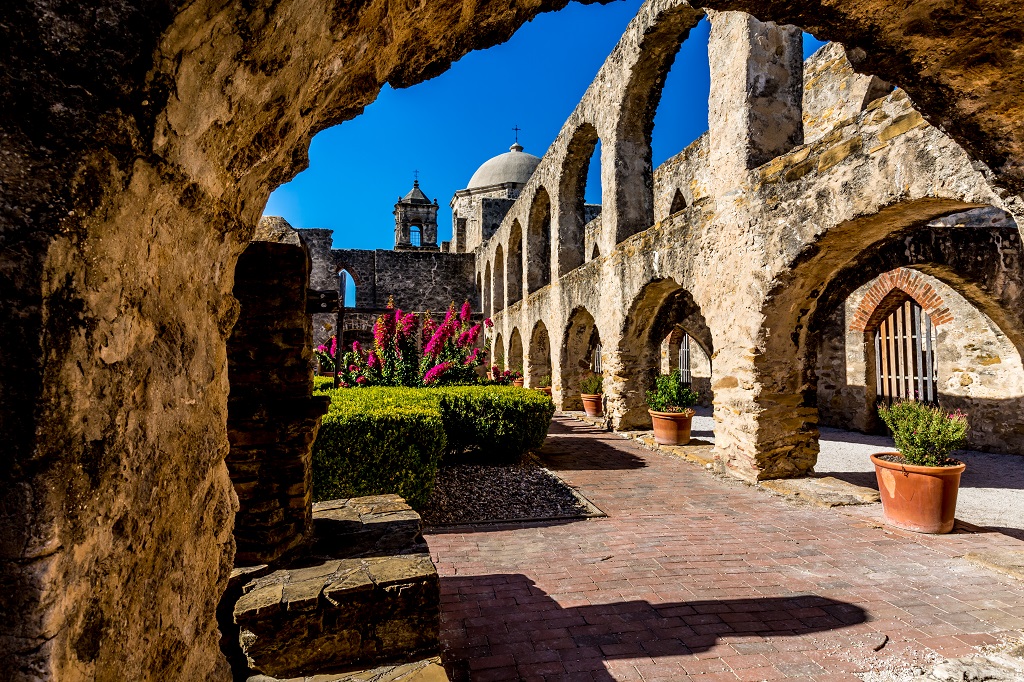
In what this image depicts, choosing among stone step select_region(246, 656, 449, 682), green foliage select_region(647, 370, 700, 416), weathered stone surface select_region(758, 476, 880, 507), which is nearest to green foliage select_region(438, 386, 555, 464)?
green foliage select_region(647, 370, 700, 416)

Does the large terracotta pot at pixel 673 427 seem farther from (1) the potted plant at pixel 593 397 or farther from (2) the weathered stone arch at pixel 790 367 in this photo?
(1) the potted plant at pixel 593 397

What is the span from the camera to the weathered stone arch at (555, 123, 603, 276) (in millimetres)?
11479

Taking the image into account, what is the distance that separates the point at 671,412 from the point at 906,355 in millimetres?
5469

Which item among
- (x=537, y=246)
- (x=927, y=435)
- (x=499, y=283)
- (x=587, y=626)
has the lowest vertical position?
(x=587, y=626)

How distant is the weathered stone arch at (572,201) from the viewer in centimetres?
1148

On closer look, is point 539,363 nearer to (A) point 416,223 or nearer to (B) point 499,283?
(B) point 499,283

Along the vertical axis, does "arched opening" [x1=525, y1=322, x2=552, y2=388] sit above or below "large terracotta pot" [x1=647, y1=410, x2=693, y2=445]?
above

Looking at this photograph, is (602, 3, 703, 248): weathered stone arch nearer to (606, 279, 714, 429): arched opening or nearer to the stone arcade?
(606, 279, 714, 429): arched opening

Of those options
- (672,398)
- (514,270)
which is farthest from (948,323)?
(514,270)

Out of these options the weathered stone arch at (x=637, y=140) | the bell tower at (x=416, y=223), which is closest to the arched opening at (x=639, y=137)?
the weathered stone arch at (x=637, y=140)

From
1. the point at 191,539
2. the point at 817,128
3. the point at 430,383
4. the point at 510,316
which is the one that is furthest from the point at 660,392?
the point at 510,316

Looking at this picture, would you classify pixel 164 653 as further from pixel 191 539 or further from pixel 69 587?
pixel 69 587

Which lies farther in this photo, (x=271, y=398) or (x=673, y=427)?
(x=673, y=427)

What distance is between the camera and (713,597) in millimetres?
3145
